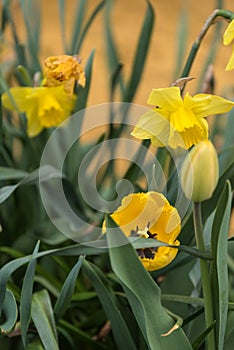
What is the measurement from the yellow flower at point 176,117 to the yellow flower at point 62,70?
10cm

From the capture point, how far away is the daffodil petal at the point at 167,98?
18.7 inches

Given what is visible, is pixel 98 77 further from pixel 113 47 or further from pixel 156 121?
pixel 156 121

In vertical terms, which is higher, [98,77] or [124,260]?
[124,260]

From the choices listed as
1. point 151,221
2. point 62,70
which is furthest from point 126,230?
point 62,70

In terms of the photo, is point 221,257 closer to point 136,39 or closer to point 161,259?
point 161,259

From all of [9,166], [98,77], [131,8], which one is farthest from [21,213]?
[131,8]

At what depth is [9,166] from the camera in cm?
75

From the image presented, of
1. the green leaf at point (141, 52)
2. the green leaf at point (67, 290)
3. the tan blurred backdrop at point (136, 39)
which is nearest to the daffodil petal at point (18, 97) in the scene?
the green leaf at point (141, 52)

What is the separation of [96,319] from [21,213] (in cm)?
19

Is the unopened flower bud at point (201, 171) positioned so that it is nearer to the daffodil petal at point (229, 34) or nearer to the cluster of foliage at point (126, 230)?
the cluster of foliage at point (126, 230)

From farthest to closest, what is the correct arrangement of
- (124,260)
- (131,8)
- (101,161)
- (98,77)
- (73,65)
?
(131,8) < (98,77) < (101,161) < (73,65) < (124,260)

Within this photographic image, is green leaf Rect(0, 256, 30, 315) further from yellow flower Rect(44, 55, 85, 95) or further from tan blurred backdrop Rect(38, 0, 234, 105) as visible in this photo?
tan blurred backdrop Rect(38, 0, 234, 105)

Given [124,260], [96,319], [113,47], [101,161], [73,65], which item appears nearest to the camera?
[124,260]

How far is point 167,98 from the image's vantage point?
0.48 metres
